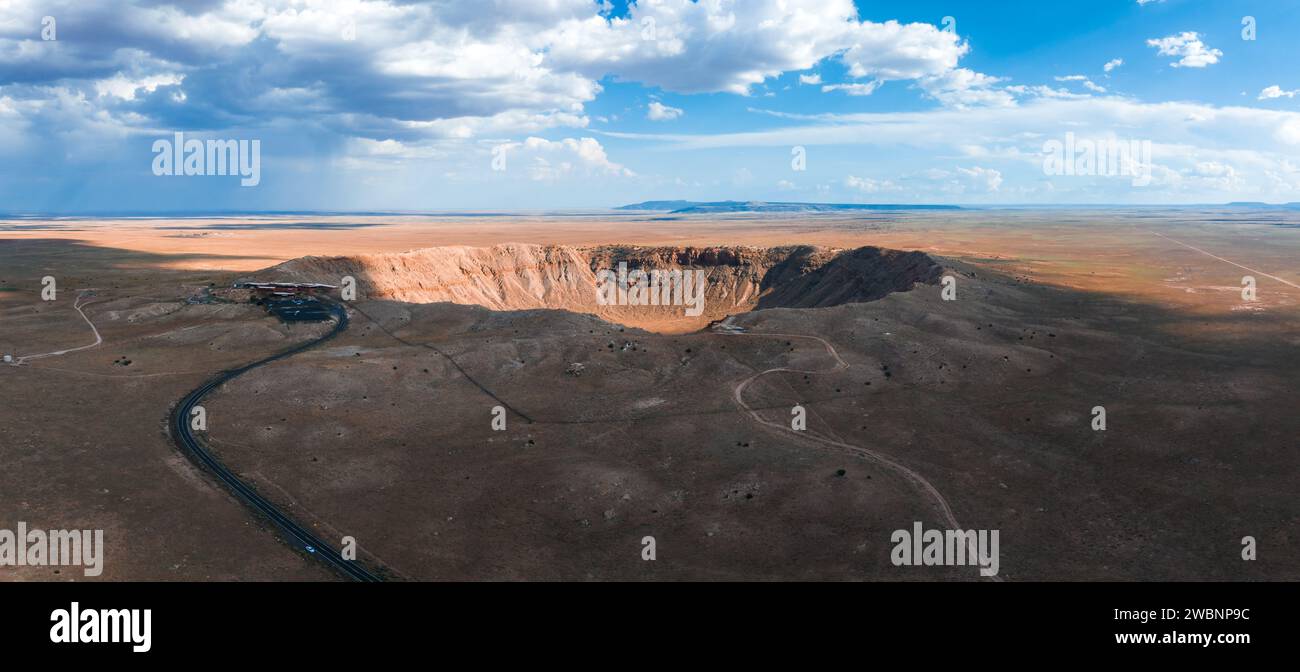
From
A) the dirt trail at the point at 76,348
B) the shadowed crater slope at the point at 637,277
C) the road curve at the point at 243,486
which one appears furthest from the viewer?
the shadowed crater slope at the point at 637,277

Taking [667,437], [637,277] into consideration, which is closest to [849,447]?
[667,437]

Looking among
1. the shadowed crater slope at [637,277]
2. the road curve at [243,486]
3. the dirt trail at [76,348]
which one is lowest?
the road curve at [243,486]

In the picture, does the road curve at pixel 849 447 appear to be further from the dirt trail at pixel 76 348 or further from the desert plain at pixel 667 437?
the dirt trail at pixel 76 348

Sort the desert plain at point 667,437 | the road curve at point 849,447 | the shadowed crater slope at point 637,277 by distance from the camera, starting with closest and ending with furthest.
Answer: the desert plain at point 667,437, the road curve at point 849,447, the shadowed crater slope at point 637,277

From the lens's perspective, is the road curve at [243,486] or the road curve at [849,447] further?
the road curve at [849,447]

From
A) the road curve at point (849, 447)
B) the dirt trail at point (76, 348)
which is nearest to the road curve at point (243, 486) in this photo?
the dirt trail at point (76, 348)

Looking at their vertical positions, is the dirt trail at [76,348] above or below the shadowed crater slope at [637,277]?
below

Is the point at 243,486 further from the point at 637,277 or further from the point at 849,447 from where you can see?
the point at 637,277

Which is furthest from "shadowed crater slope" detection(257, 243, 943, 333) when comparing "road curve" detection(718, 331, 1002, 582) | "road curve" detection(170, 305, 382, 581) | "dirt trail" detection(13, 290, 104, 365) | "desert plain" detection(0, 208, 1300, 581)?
"road curve" detection(718, 331, 1002, 582)

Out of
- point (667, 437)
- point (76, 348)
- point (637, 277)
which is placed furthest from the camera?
point (637, 277)
